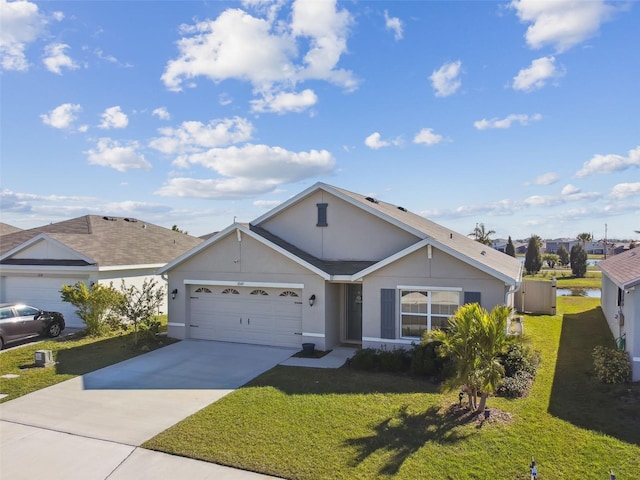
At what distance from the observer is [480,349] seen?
8.38 metres

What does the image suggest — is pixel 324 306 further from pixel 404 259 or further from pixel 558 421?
pixel 558 421

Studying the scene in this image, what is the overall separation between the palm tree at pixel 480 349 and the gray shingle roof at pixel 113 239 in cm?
1600

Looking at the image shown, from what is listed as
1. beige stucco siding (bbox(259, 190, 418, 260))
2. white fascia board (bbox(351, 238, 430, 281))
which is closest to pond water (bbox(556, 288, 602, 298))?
beige stucco siding (bbox(259, 190, 418, 260))

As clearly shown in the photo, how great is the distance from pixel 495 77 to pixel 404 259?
7.15 meters

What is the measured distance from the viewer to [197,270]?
16094 millimetres

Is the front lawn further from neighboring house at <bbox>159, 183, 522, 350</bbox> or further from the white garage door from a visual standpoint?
the white garage door

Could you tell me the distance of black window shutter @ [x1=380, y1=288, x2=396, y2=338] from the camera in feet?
43.7

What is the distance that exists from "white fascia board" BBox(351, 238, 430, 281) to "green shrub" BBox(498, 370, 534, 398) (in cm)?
445

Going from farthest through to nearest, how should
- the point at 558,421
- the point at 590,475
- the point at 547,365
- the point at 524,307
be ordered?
the point at 524,307
the point at 547,365
the point at 558,421
the point at 590,475

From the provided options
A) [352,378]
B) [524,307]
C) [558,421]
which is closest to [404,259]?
[352,378]

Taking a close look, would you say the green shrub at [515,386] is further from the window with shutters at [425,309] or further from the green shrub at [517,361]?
the window with shutters at [425,309]

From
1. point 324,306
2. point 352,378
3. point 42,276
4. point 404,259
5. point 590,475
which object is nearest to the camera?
point 590,475

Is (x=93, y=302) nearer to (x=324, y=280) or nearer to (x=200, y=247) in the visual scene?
(x=200, y=247)

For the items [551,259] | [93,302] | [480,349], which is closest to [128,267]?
[93,302]
